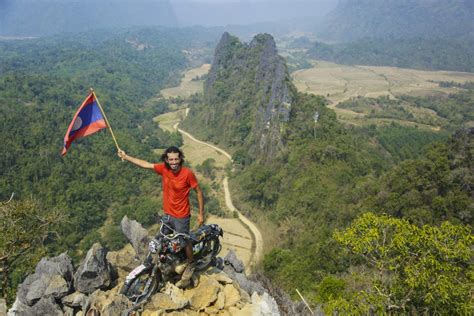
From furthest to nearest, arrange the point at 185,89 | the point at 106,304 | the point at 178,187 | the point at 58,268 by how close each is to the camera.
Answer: the point at 185,89, the point at 58,268, the point at 106,304, the point at 178,187

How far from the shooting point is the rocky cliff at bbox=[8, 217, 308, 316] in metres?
9.43

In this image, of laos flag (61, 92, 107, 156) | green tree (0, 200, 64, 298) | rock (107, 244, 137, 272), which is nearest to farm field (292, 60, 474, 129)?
green tree (0, 200, 64, 298)

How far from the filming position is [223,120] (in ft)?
267

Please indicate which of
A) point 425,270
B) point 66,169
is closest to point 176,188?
point 425,270

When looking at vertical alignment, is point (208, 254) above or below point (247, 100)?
above

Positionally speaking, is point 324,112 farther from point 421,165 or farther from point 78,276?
point 78,276

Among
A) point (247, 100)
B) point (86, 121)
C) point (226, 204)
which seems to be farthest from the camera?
point (247, 100)

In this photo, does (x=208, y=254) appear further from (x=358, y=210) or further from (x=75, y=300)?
(x=358, y=210)

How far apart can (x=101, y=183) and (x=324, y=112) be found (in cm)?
3584

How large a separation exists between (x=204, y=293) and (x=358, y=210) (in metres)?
25.4

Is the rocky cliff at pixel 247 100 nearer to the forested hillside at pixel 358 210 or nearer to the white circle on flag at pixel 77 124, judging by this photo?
the forested hillside at pixel 358 210

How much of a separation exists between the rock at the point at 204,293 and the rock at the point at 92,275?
9.25ft

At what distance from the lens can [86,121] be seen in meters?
11.2

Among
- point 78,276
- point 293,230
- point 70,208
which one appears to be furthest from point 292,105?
point 78,276
